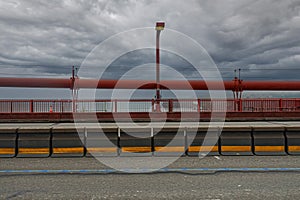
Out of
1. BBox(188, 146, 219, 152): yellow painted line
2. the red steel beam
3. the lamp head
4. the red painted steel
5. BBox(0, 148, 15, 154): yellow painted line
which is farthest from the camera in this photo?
the red painted steel

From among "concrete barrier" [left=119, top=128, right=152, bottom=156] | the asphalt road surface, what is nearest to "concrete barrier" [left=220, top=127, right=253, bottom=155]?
the asphalt road surface

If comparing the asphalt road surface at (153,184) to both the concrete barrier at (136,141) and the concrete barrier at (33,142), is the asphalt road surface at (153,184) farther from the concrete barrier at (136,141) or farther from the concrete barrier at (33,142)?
the concrete barrier at (136,141)

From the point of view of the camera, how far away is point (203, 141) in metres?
7.30

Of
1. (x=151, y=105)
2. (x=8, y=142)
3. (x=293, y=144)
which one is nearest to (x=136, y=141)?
(x=8, y=142)

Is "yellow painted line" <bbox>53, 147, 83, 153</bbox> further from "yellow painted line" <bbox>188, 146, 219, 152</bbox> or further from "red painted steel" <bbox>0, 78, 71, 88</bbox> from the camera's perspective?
"red painted steel" <bbox>0, 78, 71, 88</bbox>

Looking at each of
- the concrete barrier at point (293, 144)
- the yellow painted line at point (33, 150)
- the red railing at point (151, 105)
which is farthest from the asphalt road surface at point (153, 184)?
the red railing at point (151, 105)

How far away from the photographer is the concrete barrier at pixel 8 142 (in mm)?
7121

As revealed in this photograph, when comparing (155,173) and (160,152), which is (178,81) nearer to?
(160,152)

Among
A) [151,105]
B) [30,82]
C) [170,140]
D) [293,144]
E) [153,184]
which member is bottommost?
[153,184]

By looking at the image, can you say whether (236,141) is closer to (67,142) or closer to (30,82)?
(67,142)

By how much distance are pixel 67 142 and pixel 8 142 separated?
172 cm

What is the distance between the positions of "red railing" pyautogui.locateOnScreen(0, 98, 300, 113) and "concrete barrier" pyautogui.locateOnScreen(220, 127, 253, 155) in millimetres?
8762

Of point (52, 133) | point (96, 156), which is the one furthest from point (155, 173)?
point (52, 133)

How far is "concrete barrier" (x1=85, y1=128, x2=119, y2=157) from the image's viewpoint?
287 inches
